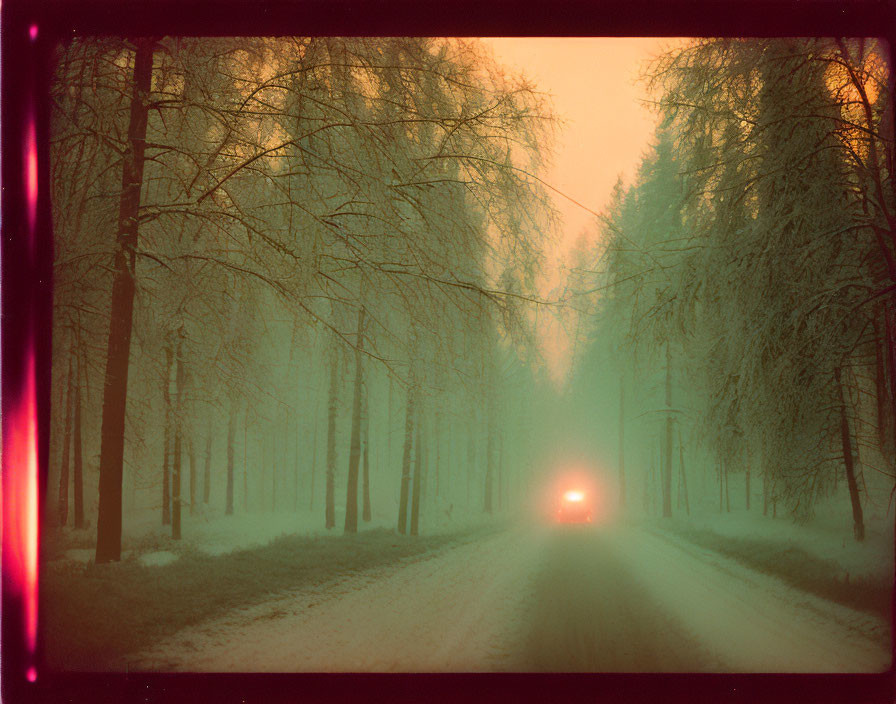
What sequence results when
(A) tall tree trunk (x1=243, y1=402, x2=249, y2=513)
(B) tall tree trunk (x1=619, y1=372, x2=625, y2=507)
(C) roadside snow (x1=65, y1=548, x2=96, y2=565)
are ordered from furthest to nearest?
(B) tall tree trunk (x1=619, y1=372, x2=625, y2=507) → (A) tall tree trunk (x1=243, y1=402, x2=249, y2=513) → (C) roadside snow (x1=65, y1=548, x2=96, y2=565)

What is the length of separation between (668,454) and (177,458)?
5949 millimetres

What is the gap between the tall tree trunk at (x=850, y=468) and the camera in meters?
3.75

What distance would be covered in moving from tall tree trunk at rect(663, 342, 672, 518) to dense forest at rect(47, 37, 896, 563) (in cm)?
10

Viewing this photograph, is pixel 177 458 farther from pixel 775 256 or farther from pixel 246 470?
pixel 775 256

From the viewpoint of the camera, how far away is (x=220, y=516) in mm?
4641

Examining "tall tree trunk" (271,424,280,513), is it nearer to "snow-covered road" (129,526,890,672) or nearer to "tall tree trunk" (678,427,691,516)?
"snow-covered road" (129,526,890,672)

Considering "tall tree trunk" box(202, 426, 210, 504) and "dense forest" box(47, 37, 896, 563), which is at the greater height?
"dense forest" box(47, 37, 896, 563)

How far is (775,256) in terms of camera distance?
13.2 ft

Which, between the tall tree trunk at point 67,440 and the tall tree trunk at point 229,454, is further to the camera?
the tall tree trunk at point 229,454

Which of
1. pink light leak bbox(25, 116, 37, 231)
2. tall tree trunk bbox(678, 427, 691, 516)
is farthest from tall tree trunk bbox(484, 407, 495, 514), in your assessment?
pink light leak bbox(25, 116, 37, 231)

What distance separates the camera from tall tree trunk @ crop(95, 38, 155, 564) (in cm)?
356

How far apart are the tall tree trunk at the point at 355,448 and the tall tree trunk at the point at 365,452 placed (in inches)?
1.4

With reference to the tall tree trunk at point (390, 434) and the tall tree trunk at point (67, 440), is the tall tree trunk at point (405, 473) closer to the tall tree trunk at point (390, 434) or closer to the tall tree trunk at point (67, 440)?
the tall tree trunk at point (390, 434)
